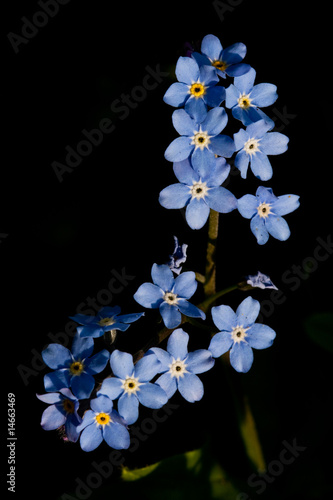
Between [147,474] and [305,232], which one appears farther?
[305,232]

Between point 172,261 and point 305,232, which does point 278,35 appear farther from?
point 172,261

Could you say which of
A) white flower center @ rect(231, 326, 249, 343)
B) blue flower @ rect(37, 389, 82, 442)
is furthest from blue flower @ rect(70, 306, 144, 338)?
white flower center @ rect(231, 326, 249, 343)

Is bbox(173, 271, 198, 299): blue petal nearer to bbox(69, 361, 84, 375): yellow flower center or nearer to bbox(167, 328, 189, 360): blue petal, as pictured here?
bbox(167, 328, 189, 360): blue petal

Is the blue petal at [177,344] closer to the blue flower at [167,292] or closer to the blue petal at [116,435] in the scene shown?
the blue flower at [167,292]

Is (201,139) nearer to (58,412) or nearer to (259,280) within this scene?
(259,280)

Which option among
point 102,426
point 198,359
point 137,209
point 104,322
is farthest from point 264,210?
point 102,426

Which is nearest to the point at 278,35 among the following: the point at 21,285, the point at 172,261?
the point at 172,261

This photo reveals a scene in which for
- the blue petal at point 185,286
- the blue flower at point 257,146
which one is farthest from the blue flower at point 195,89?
the blue petal at point 185,286
